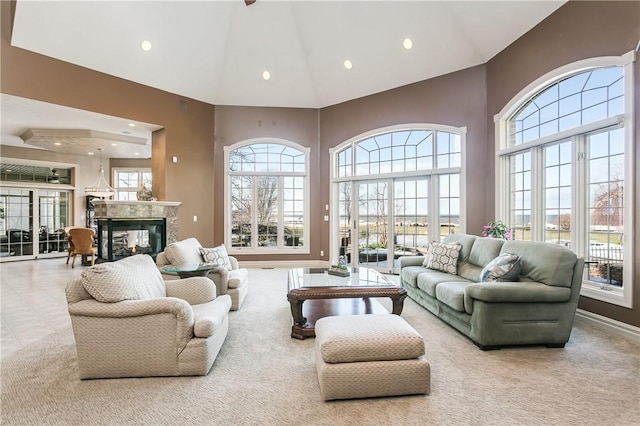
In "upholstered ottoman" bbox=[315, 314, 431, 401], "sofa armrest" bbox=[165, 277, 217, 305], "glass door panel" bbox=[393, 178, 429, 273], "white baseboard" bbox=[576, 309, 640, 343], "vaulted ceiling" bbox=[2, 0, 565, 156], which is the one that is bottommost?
"white baseboard" bbox=[576, 309, 640, 343]

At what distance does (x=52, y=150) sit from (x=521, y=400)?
11.4 meters

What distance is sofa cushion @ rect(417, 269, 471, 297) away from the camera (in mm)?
3879

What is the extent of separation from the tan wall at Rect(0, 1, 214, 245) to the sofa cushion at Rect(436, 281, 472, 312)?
5306 millimetres

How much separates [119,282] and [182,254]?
1.69 m

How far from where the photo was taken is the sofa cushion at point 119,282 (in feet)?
7.95

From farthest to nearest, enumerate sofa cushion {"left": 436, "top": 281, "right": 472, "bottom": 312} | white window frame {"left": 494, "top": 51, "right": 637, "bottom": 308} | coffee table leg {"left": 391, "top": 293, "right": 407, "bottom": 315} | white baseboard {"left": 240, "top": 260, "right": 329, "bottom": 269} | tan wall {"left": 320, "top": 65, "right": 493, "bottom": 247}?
white baseboard {"left": 240, "top": 260, "right": 329, "bottom": 269}
tan wall {"left": 320, "top": 65, "right": 493, "bottom": 247}
coffee table leg {"left": 391, "top": 293, "right": 407, "bottom": 315}
white window frame {"left": 494, "top": 51, "right": 637, "bottom": 308}
sofa cushion {"left": 436, "top": 281, "right": 472, "bottom": 312}

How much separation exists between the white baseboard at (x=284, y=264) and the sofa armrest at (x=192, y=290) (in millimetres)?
4260

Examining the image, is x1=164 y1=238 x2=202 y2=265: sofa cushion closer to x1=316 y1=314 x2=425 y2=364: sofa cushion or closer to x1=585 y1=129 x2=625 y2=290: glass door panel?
x1=316 y1=314 x2=425 y2=364: sofa cushion

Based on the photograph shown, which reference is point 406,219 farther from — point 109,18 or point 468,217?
point 109,18

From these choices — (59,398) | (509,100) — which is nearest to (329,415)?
(59,398)

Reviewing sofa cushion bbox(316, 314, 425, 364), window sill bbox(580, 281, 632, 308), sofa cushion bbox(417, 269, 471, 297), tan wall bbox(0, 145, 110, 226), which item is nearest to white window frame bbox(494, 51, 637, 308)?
window sill bbox(580, 281, 632, 308)

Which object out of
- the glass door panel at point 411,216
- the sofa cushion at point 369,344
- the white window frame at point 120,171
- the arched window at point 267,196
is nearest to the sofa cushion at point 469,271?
the glass door panel at point 411,216

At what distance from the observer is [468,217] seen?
18.6 feet

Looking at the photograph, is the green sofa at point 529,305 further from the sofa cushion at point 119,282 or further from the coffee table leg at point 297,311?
the sofa cushion at point 119,282
